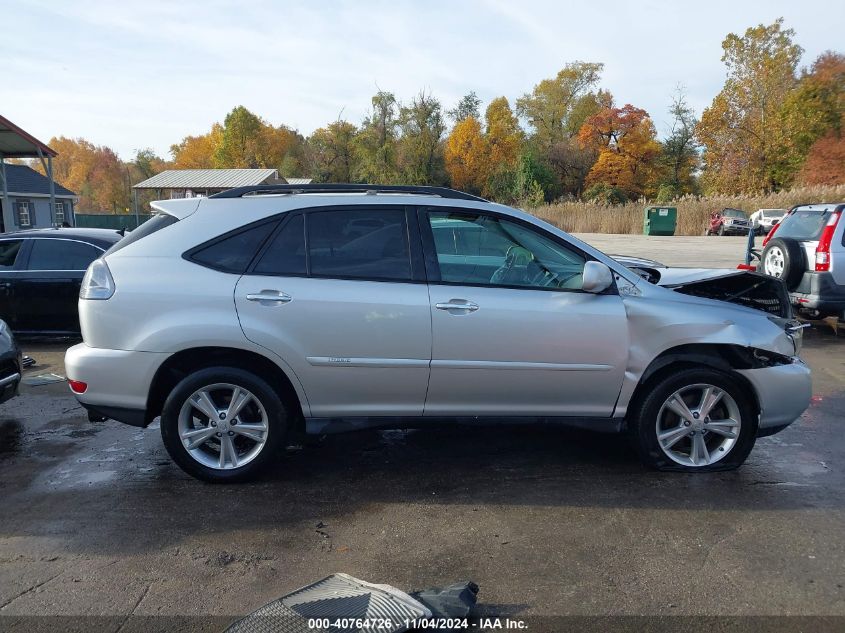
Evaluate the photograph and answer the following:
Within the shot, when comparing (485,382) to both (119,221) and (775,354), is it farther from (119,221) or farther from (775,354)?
(119,221)

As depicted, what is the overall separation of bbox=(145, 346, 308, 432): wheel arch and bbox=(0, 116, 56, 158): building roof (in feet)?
68.9

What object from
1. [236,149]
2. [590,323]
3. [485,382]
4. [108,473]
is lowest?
[108,473]

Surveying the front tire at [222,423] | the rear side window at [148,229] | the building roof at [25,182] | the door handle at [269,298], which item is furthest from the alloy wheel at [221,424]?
the building roof at [25,182]

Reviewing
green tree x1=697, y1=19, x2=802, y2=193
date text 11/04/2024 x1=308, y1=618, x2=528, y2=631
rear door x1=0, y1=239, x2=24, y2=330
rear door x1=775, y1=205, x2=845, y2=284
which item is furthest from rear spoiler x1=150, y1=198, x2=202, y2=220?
green tree x1=697, y1=19, x2=802, y2=193

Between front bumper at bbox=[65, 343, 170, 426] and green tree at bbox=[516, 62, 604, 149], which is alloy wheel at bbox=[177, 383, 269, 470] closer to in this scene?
front bumper at bbox=[65, 343, 170, 426]

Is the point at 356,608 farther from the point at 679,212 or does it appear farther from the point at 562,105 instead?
the point at 562,105

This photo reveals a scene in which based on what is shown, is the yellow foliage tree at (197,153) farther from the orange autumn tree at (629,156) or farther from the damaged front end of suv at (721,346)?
the damaged front end of suv at (721,346)

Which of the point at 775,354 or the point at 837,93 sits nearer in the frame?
the point at 775,354

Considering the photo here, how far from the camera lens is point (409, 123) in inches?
2178

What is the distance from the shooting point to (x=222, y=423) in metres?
4.16

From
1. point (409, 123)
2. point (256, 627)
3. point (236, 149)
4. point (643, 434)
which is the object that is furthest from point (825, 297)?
point (236, 149)

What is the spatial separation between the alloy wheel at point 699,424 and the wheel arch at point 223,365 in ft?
7.68

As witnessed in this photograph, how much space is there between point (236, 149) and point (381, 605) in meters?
76.0

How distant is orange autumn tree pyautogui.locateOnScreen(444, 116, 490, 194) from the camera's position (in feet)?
214
